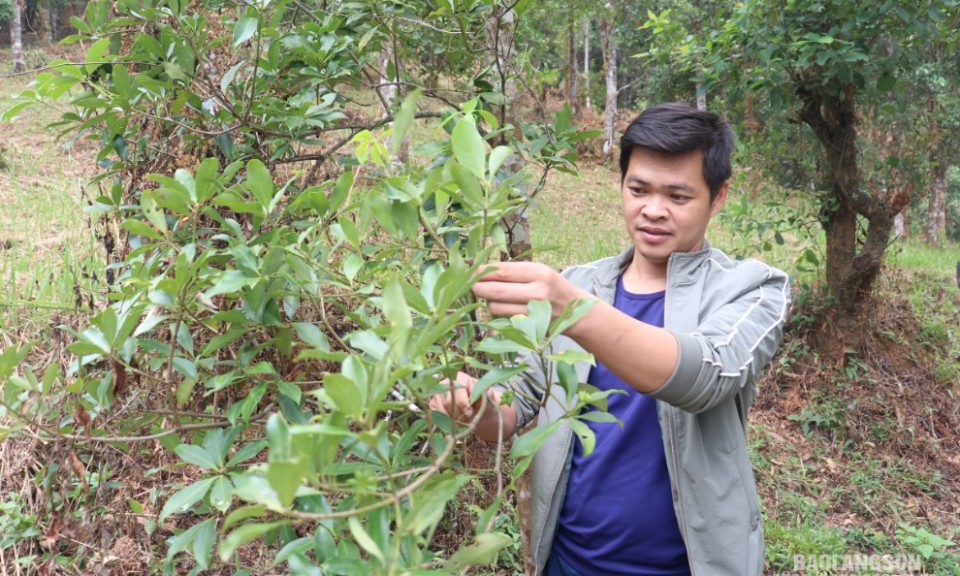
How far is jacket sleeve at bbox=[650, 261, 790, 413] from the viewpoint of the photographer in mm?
1170

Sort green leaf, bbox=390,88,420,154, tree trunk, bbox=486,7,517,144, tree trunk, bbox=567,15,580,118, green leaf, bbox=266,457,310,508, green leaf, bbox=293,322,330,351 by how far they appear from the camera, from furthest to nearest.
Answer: tree trunk, bbox=567,15,580,118 → tree trunk, bbox=486,7,517,144 → green leaf, bbox=293,322,330,351 → green leaf, bbox=390,88,420,154 → green leaf, bbox=266,457,310,508

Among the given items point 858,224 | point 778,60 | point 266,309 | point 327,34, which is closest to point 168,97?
point 327,34

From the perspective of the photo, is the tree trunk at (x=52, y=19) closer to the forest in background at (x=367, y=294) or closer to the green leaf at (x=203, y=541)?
the forest in background at (x=367, y=294)

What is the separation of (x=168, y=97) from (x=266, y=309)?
0.84 metres

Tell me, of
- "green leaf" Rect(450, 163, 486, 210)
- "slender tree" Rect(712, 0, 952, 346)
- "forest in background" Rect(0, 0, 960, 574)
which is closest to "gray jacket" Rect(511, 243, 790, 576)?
"forest in background" Rect(0, 0, 960, 574)

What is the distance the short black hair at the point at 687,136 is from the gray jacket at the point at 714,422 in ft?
0.66

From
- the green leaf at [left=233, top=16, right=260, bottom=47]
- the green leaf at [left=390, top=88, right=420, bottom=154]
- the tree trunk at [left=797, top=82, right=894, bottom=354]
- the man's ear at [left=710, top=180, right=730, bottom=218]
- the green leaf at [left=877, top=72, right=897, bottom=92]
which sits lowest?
the tree trunk at [left=797, top=82, right=894, bottom=354]

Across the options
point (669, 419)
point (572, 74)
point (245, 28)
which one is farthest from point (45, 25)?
point (669, 419)

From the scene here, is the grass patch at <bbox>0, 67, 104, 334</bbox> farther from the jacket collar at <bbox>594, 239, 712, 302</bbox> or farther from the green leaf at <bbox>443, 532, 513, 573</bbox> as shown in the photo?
the green leaf at <bbox>443, 532, 513, 573</bbox>

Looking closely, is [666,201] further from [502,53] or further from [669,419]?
[502,53]

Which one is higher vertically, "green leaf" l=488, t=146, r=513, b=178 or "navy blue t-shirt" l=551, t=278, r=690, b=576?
"green leaf" l=488, t=146, r=513, b=178

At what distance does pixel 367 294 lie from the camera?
A: 1031 millimetres

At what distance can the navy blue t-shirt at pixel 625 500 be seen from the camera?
151cm

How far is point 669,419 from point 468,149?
875 mm
